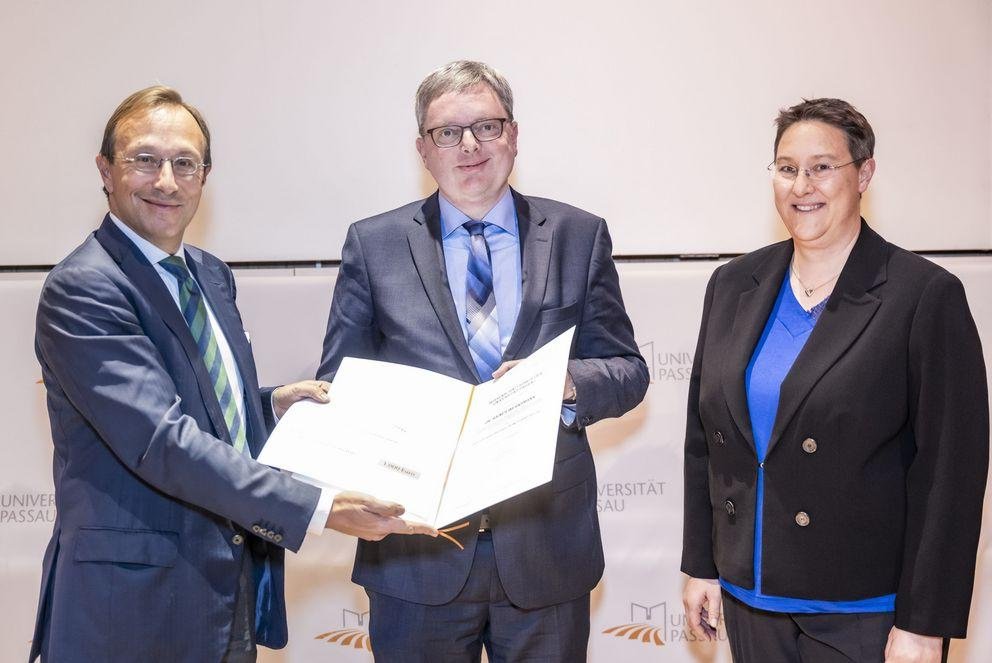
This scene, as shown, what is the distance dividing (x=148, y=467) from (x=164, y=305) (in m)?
0.35

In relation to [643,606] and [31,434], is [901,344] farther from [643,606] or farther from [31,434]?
[31,434]

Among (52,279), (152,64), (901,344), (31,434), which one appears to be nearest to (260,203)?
(152,64)

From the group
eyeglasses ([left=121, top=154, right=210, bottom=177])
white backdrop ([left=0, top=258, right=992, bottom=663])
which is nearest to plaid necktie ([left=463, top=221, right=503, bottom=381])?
eyeglasses ([left=121, top=154, right=210, bottom=177])

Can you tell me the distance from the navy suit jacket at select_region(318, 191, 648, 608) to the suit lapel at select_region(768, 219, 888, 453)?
406mm

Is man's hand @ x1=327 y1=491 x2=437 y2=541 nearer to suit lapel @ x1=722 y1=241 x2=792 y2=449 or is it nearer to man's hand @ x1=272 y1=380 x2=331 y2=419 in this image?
man's hand @ x1=272 y1=380 x2=331 y2=419

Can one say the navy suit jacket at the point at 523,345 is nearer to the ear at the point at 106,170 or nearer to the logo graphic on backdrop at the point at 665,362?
the ear at the point at 106,170

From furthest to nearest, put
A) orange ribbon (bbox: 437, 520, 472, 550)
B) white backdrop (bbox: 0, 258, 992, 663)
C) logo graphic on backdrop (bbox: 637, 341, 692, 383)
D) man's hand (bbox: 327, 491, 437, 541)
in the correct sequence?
logo graphic on backdrop (bbox: 637, 341, 692, 383), white backdrop (bbox: 0, 258, 992, 663), orange ribbon (bbox: 437, 520, 472, 550), man's hand (bbox: 327, 491, 437, 541)

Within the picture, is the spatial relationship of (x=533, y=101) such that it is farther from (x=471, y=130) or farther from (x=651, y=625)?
(x=651, y=625)

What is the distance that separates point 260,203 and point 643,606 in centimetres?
211

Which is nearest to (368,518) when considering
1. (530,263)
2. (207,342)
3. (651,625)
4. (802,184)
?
(207,342)

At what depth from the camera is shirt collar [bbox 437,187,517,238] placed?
2352 mm

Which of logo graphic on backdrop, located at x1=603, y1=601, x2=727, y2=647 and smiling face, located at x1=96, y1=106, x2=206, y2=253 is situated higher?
smiling face, located at x1=96, y1=106, x2=206, y2=253

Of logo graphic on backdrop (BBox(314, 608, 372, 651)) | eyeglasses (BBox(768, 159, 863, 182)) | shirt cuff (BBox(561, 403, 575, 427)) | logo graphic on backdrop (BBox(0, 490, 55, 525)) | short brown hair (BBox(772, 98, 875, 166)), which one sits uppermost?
short brown hair (BBox(772, 98, 875, 166))

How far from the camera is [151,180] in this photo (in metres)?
2.07
